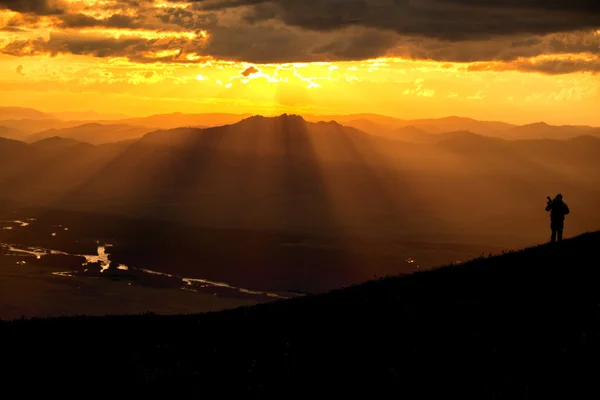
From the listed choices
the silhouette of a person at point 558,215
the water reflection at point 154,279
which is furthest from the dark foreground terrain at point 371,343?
the water reflection at point 154,279

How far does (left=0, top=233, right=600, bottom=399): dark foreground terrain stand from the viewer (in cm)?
1644

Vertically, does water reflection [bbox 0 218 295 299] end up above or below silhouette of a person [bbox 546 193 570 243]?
below

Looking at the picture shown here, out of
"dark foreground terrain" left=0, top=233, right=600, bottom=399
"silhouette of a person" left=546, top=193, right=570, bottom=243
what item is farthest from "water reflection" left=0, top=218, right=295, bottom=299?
"dark foreground terrain" left=0, top=233, right=600, bottom=399

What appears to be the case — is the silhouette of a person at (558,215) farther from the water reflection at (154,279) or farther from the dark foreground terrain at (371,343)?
the water reflection at (154,279)

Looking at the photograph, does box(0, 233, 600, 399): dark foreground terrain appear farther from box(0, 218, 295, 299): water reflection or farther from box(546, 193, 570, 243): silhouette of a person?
box(0, 218, 295, 299): water reflection

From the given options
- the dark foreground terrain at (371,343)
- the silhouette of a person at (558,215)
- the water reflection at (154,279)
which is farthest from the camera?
the water reflection at (154,279)

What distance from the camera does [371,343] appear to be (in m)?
20.0

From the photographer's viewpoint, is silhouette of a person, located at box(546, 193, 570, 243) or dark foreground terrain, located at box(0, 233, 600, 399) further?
silhouette of a person, located at box(546, 193, 570, 243)

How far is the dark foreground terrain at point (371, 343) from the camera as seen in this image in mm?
16438

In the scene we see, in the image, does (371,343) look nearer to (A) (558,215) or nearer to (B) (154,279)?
(A) (558,215)

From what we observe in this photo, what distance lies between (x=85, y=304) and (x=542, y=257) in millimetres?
131374

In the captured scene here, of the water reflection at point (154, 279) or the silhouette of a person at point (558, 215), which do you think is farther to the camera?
the water reflection at point (154, 279)

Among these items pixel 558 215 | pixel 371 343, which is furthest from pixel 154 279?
pixel 371 343

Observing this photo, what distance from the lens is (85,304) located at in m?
144
